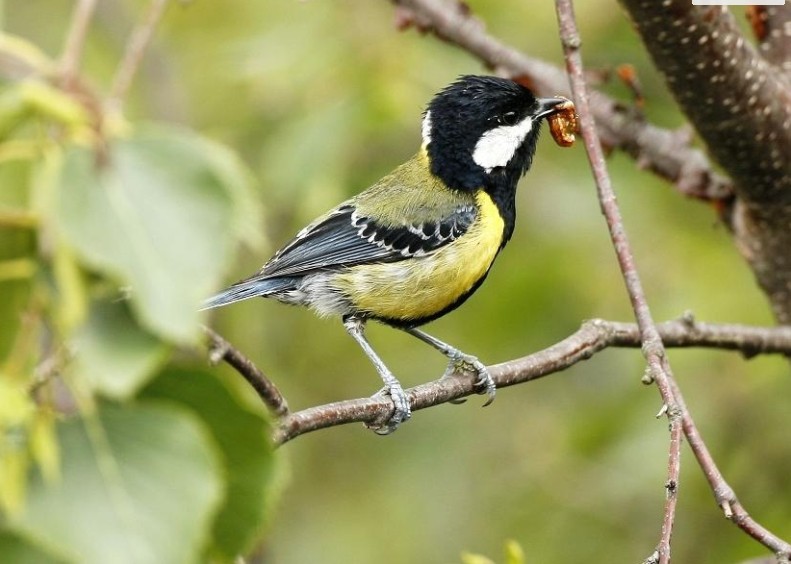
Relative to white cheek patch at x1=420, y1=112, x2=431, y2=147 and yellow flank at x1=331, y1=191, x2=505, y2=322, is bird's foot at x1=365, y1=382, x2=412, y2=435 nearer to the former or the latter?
yellow flank at x1=331, y1=191, x2=505, y2=322

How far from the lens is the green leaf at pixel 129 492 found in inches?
42.2

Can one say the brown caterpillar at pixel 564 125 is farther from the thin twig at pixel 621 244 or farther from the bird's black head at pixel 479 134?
the thin twig at pixel 621 244

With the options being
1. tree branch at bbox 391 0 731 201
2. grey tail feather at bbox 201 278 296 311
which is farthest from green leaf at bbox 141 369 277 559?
tree branch at bbox 391 0 731 201

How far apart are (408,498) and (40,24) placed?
2.84 m

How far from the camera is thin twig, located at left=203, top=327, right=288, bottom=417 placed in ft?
5.27

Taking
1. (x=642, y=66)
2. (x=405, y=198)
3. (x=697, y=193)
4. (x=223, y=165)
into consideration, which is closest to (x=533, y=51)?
(x=642, y=66)

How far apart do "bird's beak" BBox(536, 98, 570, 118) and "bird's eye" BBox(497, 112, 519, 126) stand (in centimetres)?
12

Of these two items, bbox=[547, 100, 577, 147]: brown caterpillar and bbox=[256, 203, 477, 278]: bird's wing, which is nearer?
bbox=[547, 100, 577, 147]: brown caterpillar

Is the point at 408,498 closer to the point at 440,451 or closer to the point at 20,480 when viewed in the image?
the point at 440,451

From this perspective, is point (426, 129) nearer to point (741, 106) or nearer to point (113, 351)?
point (741, 106)

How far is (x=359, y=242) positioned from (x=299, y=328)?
1.44m

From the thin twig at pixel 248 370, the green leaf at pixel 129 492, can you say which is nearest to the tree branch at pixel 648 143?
the thin twig at pixel 248 370

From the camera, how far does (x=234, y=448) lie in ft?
4.10

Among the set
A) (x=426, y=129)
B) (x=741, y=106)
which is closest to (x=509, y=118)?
(x=426, y=129)
